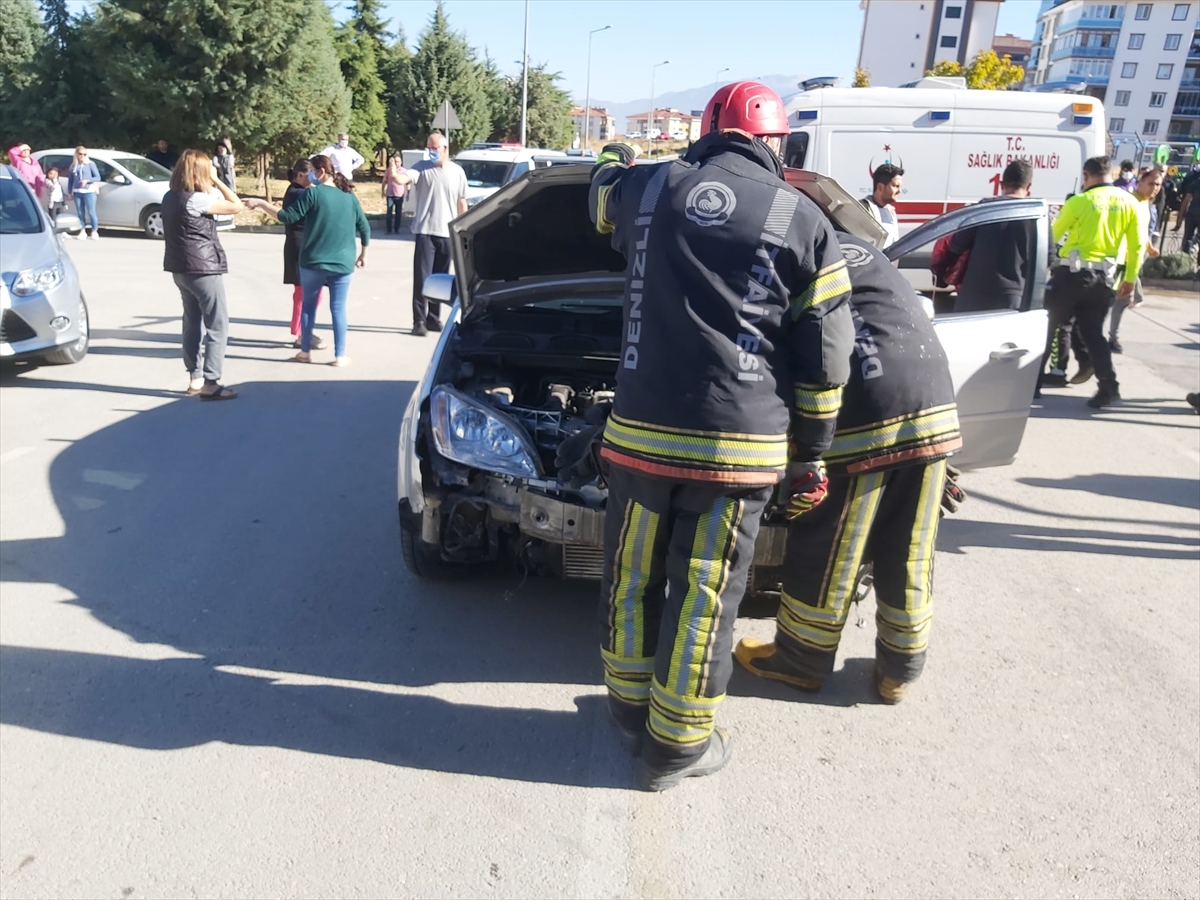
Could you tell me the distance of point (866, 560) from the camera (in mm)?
3436

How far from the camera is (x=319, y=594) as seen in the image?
4.16 metres

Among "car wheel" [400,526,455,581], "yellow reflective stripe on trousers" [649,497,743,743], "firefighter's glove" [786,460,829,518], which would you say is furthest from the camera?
"car wheel" [400,526,455,581]

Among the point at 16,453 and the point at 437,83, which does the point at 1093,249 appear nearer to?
the point at 16,453

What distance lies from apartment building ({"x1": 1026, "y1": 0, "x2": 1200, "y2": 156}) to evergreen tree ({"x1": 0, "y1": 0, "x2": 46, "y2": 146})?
3264 inches

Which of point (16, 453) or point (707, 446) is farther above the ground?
point (707, 446)

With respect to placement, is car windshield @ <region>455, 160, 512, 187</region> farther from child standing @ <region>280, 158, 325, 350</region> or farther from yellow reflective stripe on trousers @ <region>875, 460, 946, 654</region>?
yellow reflective stripe on trousers @ <region>875, 460, 946, 654</region>

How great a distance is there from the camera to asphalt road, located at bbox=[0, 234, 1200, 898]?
8.76ft

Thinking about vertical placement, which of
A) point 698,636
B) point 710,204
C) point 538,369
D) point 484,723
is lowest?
point 484,723

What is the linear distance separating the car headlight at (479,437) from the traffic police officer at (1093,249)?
5055 mm

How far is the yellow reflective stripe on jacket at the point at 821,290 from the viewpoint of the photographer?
2656mm


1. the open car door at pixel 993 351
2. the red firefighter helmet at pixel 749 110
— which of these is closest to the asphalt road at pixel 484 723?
the open car door at pixel 993 351

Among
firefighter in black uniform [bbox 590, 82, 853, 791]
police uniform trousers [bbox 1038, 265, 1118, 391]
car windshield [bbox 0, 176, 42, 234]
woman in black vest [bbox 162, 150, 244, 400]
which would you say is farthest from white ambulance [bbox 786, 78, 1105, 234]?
firefighter in black uniform [bbox 590, 82, 853, 791]

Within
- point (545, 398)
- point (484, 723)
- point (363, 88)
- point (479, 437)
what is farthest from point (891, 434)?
point (363, 88)

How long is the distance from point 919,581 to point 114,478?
179 inches
